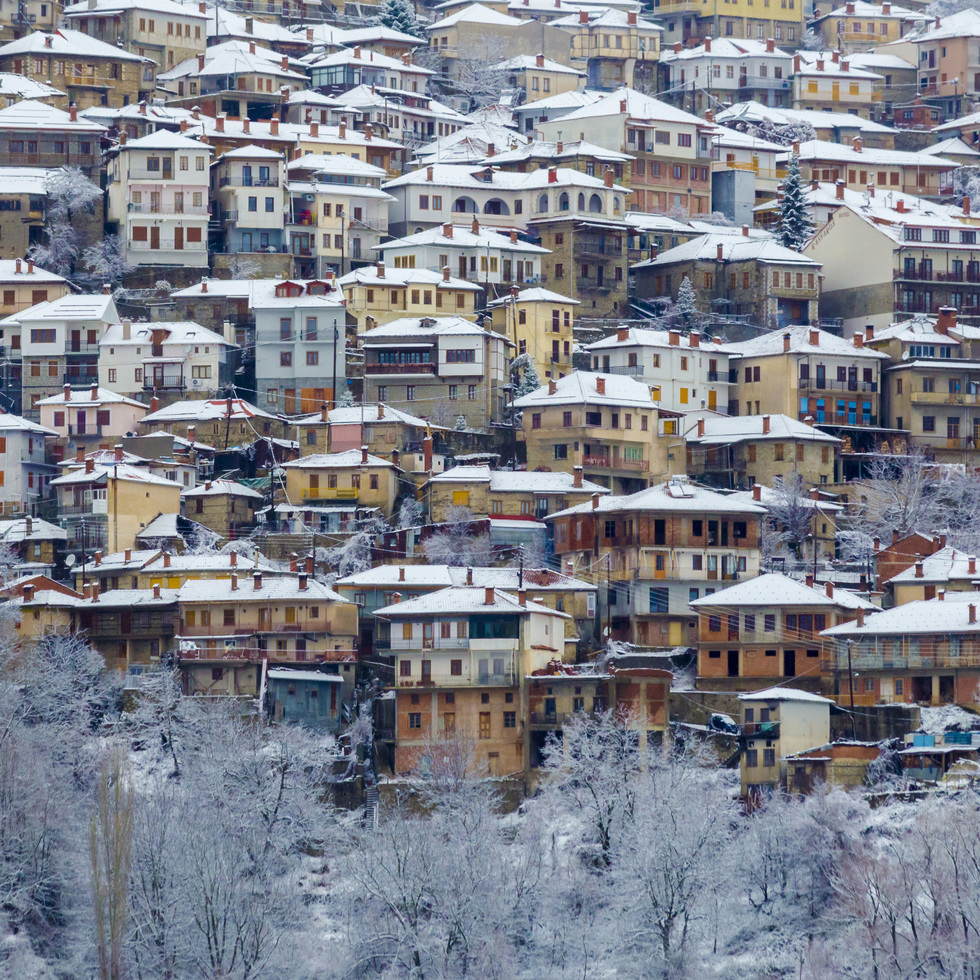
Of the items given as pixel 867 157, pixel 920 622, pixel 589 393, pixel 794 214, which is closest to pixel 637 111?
pixel 794 214

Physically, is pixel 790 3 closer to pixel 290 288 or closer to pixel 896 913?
pixel 290 288

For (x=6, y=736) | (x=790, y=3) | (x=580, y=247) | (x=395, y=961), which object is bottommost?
(x=395, y=961)

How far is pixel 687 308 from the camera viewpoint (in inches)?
4685

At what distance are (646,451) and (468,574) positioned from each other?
16.7 m

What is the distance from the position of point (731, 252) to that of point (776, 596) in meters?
35.5

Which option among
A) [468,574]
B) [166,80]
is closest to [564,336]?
[468,574]

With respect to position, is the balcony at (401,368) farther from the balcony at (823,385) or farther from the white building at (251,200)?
the balcony at (823,385)

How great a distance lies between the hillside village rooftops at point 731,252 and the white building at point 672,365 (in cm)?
801

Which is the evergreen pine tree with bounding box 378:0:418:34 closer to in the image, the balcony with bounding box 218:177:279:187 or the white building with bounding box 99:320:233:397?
the balcony with bounding box 218:177:279:187

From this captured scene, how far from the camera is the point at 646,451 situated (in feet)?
344

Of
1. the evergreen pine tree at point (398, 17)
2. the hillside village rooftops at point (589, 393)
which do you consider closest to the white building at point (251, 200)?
the hillside village rooftops at point (589, 393)

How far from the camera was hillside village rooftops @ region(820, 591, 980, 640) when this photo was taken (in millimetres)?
85062

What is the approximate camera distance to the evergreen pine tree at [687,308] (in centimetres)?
11900

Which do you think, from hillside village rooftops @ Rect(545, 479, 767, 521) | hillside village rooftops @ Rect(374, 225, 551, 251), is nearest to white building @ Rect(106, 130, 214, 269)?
hillside village rooftops @ Rect(374, 225, 551, 251)
